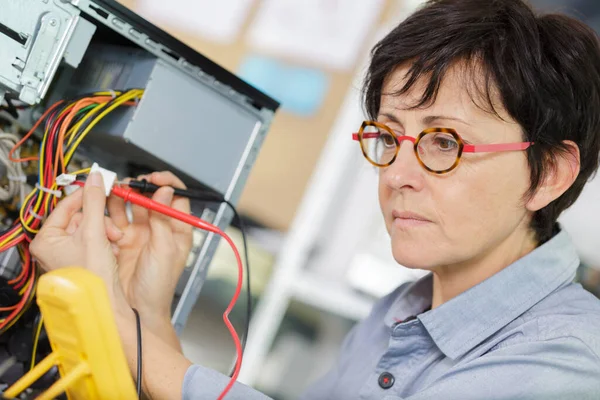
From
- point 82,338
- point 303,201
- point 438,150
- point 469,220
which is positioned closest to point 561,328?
point 469,220

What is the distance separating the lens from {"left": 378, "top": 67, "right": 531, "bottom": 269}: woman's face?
32.7 inches

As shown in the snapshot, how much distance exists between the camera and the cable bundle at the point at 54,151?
0.82 metres

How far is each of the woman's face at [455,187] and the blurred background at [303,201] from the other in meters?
1.15

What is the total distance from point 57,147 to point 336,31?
1713 mm

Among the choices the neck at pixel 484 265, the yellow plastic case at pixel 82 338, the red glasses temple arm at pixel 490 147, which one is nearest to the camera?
the yellow plastic case at pixel 82 338

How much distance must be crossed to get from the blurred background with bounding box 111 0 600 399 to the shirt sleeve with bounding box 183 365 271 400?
→ 1190 millimetres

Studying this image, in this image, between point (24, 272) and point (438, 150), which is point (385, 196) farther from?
point (24, 272)

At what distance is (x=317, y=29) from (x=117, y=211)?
1608 mm

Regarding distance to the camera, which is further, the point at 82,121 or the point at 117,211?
the point at 117,211

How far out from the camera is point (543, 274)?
35.8 inches

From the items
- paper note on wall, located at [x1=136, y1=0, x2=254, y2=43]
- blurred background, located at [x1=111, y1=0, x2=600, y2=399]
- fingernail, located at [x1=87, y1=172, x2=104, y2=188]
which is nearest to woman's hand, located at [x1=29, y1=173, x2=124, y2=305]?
fingernail, located at [x1=87, y1=172, x2=104, y2=188]

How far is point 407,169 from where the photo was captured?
2.86 ft

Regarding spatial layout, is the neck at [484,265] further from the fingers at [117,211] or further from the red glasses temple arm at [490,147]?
the fingers at [117,211]

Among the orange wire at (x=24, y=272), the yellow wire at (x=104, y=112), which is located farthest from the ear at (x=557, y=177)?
the orange wire at (x=24, y=272)
